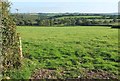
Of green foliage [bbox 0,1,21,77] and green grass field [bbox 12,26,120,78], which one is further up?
green foliage [bbox 0,1,21,77]

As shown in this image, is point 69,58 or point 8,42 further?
point 69,58

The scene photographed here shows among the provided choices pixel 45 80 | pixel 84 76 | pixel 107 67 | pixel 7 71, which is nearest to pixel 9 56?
pixel 7 71

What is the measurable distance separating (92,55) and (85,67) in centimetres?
335

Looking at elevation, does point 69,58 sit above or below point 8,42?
below

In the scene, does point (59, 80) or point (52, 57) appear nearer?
point (59, 80)

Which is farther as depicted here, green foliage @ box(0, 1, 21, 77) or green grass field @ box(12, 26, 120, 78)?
green grass field @ box(12, 26, 120, 78)

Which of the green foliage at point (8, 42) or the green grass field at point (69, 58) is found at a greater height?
the green foliage at point (8, 42)

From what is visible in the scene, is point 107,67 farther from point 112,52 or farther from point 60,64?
point 112,52

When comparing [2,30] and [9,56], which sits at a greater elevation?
[2,30]

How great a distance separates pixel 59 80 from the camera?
13.7m

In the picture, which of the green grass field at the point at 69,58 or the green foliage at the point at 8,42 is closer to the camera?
the green foliage at the point at 8,42

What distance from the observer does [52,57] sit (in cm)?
1816

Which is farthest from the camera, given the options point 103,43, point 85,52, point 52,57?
point 103,43

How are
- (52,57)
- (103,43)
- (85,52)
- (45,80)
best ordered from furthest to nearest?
(103,43)
(85,52)
(52,57)
(45,80)
